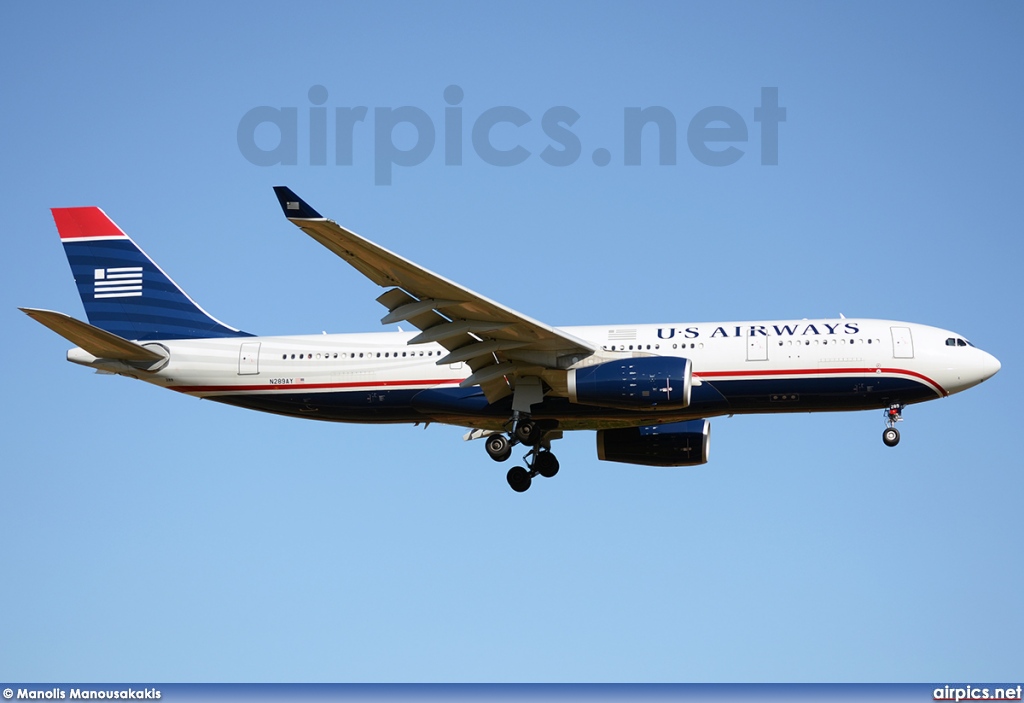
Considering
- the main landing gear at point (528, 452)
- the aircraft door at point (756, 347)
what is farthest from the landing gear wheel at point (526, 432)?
the aircraft door at point (756, 347)

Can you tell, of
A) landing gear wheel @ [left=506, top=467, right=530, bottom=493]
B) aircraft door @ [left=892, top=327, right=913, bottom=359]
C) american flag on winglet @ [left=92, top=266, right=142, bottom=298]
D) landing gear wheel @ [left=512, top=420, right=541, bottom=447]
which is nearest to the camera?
aircraft door @ [left=892, top=327, right=913, bottom=359]

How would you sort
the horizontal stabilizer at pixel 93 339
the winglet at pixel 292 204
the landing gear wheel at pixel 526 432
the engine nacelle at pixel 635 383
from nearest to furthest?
the winglet at pixel 292 204
the engine nacelle at pixel 635 383
the horizontal stabilizer at pixel 93 339
the landing gear wheel at pixel 526 432

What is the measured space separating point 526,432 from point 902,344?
10139mm

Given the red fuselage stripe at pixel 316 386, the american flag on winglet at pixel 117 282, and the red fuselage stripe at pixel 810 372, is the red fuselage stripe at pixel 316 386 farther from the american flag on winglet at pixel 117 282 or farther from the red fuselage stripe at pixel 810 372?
the red fuselage stripe at pixel 810 372

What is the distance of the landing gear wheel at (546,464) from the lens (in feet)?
112

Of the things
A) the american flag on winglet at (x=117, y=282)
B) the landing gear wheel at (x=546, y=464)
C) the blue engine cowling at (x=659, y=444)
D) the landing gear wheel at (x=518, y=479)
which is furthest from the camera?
the american flag on winglet at (x=117, y=282)

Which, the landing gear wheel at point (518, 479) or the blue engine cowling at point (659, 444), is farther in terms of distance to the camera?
the blue engine cowling at point (659, 444)

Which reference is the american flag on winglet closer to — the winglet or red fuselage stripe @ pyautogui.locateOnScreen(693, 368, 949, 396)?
the winglet

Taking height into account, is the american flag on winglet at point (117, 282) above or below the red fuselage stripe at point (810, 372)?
above

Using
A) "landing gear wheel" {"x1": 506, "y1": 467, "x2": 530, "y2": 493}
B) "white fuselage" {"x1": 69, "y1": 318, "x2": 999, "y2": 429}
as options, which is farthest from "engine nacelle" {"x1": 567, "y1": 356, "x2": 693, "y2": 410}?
"landing gear wheel" {"x1": 506, "y1": 467, "x2": 530, "y2": 493}

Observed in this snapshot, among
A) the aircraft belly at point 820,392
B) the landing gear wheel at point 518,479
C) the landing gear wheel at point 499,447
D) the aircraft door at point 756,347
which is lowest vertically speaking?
the landing gear wheel at point 518,479

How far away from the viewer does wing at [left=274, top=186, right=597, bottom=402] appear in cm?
2530

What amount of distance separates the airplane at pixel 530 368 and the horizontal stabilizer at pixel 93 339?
0.06m

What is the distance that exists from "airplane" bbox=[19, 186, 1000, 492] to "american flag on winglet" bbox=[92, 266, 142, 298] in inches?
26.9
